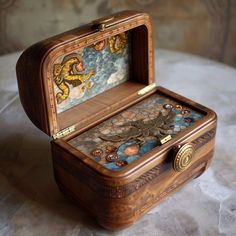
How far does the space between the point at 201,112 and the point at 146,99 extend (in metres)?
0.16

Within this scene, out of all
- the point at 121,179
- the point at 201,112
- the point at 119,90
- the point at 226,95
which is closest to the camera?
the point at 121,179

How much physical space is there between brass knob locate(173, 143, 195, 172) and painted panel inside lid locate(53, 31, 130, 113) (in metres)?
0.34

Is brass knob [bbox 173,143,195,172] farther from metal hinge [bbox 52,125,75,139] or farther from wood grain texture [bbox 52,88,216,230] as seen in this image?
metal hinge [bbox 52,125,75,139]

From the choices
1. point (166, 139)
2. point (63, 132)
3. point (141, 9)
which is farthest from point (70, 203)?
point (141, 9)

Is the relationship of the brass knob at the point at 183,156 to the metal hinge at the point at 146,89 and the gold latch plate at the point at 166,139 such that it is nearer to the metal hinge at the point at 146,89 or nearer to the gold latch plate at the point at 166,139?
the gold latch plate at the point at 166,139

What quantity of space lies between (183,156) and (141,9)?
4.30 feet

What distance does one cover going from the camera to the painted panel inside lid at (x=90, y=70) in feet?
4.00

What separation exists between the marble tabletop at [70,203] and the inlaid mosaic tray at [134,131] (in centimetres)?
18

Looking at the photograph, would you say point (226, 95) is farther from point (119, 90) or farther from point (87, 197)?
point (87, 197)

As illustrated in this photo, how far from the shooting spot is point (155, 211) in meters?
1.18

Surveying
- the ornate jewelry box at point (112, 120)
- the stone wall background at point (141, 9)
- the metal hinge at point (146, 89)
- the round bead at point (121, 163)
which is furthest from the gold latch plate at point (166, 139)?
the stone wall background at point (141, 9)

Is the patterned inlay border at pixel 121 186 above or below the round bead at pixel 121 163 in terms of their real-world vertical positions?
below

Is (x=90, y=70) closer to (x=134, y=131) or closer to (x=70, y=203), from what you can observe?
(x=134, y=131)

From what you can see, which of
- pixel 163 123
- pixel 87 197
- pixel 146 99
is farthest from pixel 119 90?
pixel 87 197
